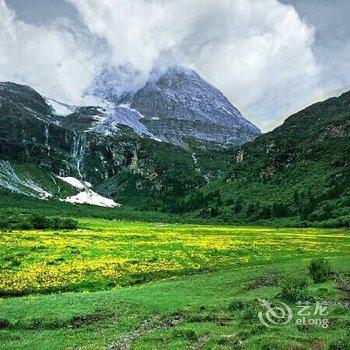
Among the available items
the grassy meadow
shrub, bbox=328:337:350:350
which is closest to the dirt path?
the grassy meadow

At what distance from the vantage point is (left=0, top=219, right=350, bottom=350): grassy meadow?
28500 mm

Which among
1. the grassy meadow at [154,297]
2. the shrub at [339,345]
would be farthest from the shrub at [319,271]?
the shrub at [339,345]

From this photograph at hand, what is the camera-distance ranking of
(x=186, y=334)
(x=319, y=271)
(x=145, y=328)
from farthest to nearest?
(x=319, y=271) → (x=145, y=328) → (x=186, y=334)

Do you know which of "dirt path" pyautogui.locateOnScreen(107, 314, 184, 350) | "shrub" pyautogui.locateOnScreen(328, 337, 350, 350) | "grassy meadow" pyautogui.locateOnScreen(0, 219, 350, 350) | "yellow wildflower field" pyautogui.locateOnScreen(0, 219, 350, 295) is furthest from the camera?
"yellow wildflower field" pyautogui.locateOnScreen(0, 219, 350, 295)

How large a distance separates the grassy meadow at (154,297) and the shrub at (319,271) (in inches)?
24.4

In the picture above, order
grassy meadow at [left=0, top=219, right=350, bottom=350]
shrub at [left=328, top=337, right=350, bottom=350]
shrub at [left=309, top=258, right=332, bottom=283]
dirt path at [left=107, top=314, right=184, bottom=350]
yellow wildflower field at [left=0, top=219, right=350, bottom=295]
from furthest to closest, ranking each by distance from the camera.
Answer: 1. yellow wildflower field at [left=0, top=219, right=350, bottom=295]
2. shrub at [left=309, top=258, right=332, bottom=283]
3. grassy meadow at [left=0, top=219, right=350, bottom=350]
4. dirt path at [left=107, top=314, right=184, bottom=350]
5. shrub at [left=328, top=337, right=350, bottom=350]

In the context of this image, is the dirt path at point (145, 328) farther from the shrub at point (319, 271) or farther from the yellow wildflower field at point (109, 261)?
the shrub at point (319, 271)

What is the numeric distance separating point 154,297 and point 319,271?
59.4 ft

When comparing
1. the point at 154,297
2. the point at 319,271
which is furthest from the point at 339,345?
the point at 319,271

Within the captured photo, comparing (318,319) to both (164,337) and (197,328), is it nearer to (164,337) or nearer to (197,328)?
(197,328)

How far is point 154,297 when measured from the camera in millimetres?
41750

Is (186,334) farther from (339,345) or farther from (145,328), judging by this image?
(339,345)

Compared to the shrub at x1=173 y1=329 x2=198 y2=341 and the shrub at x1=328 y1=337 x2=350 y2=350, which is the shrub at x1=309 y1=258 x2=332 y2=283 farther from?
the shrub at x1=328 y1=337 x2=350 y2=350

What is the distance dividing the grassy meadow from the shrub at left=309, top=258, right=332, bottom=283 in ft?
2.04
